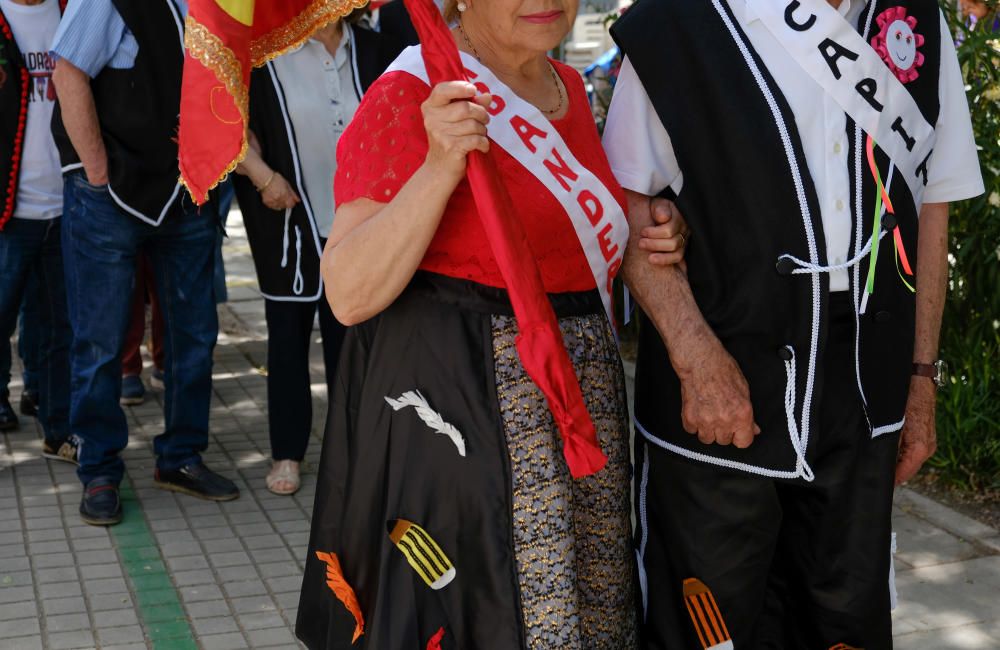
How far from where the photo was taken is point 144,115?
4637mm

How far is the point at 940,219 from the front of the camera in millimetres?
2982

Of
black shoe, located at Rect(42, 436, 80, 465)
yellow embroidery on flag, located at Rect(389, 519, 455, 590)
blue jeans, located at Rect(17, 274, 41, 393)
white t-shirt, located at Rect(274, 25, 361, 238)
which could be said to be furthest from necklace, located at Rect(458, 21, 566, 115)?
blue jeans, located at Rect(17, 274, 41, 393)

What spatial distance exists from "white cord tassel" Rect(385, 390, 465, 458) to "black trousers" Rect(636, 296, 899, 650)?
0.58 meters

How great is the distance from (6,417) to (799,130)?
461 cm

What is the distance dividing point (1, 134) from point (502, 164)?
3.41 meters

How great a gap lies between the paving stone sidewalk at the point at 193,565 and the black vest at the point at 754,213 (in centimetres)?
167

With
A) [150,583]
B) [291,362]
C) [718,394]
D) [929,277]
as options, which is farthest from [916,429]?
[291,362]

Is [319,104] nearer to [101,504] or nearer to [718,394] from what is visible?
[101,504]

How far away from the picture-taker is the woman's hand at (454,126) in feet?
7.34

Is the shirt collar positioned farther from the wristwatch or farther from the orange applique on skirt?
the orange applique on skirt

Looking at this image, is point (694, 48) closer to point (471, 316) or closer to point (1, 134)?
point (471, 316)

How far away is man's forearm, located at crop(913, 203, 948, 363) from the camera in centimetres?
297

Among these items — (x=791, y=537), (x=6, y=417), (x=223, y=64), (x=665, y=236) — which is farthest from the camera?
(x=6, y=417)

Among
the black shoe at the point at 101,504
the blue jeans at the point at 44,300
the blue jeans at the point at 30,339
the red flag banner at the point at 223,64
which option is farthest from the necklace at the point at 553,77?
the blue jeans at the point at 30,339
